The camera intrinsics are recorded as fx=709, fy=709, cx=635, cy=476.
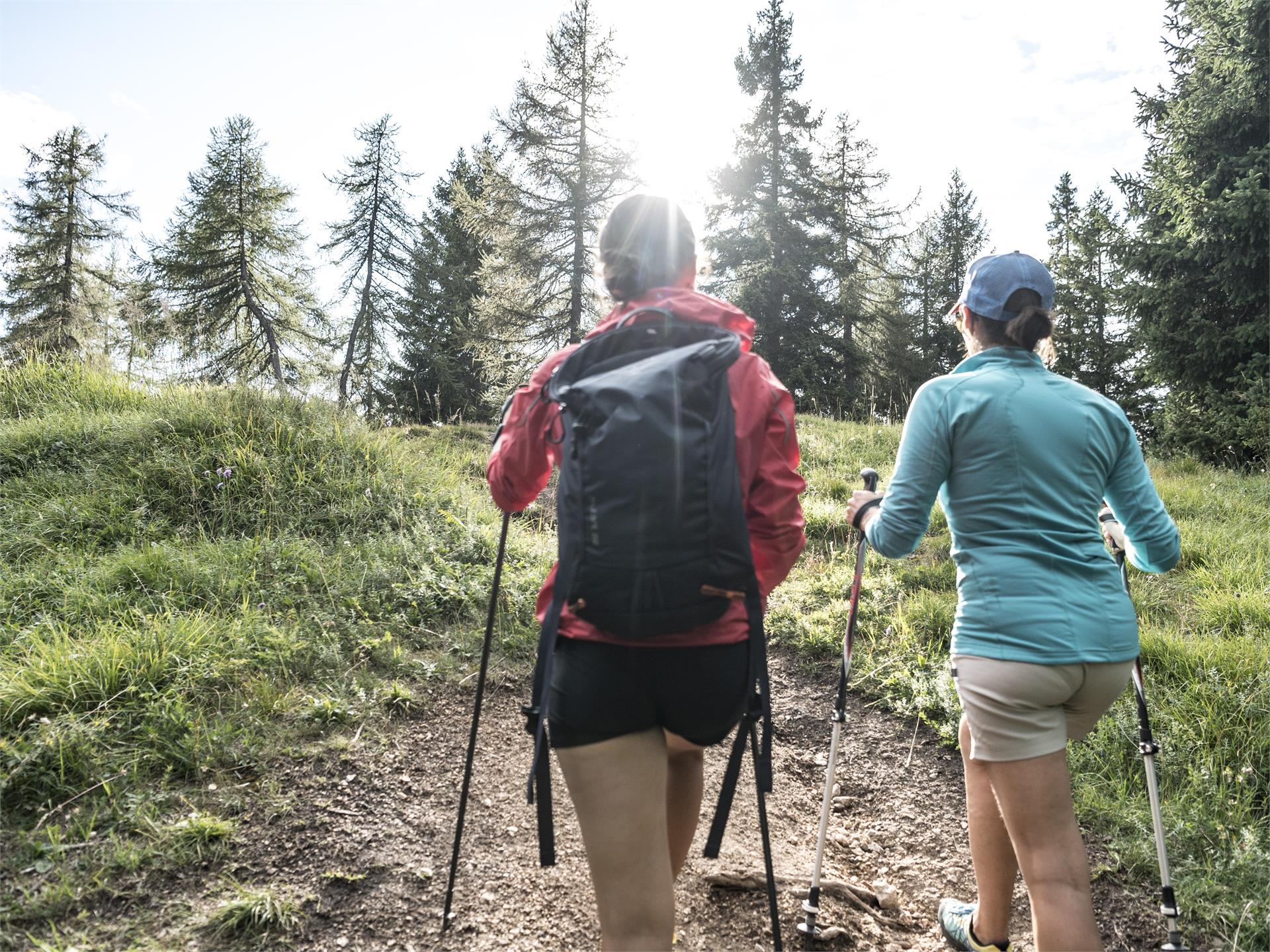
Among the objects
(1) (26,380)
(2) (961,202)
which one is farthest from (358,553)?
(2) (961,202)

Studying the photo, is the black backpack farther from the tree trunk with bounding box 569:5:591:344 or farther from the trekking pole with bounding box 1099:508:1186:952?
the tree trunk with bounding box 569:5:591:344

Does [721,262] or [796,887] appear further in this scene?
[721,262]

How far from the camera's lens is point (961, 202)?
31.5 meters

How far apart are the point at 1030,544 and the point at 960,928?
1.58m

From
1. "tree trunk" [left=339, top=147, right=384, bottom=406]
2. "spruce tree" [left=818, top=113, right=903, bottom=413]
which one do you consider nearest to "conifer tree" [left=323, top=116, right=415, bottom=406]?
"tree trunk" [left=339, top=147, right=384, bottom=406]

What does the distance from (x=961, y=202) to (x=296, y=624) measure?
34378mm

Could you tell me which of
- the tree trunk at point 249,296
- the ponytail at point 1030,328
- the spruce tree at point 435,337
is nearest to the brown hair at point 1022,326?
the ponytail at point 1030,328

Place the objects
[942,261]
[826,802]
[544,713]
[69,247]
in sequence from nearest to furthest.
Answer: [544,713] → [826,802] → [69,247] → [942,261]

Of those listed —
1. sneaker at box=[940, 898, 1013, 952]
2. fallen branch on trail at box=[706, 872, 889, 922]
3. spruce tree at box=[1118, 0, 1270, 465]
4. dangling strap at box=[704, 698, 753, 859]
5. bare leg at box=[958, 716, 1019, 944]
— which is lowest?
fallen branch on trail at box=[706, 872, 889, 922]

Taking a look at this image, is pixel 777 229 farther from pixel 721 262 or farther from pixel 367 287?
pixel 367 287

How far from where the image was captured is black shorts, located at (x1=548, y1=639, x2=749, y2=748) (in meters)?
1.50

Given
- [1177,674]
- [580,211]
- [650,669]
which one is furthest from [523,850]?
[580,211]

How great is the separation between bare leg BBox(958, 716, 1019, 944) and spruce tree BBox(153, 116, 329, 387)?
22.3m

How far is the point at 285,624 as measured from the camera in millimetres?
4508
